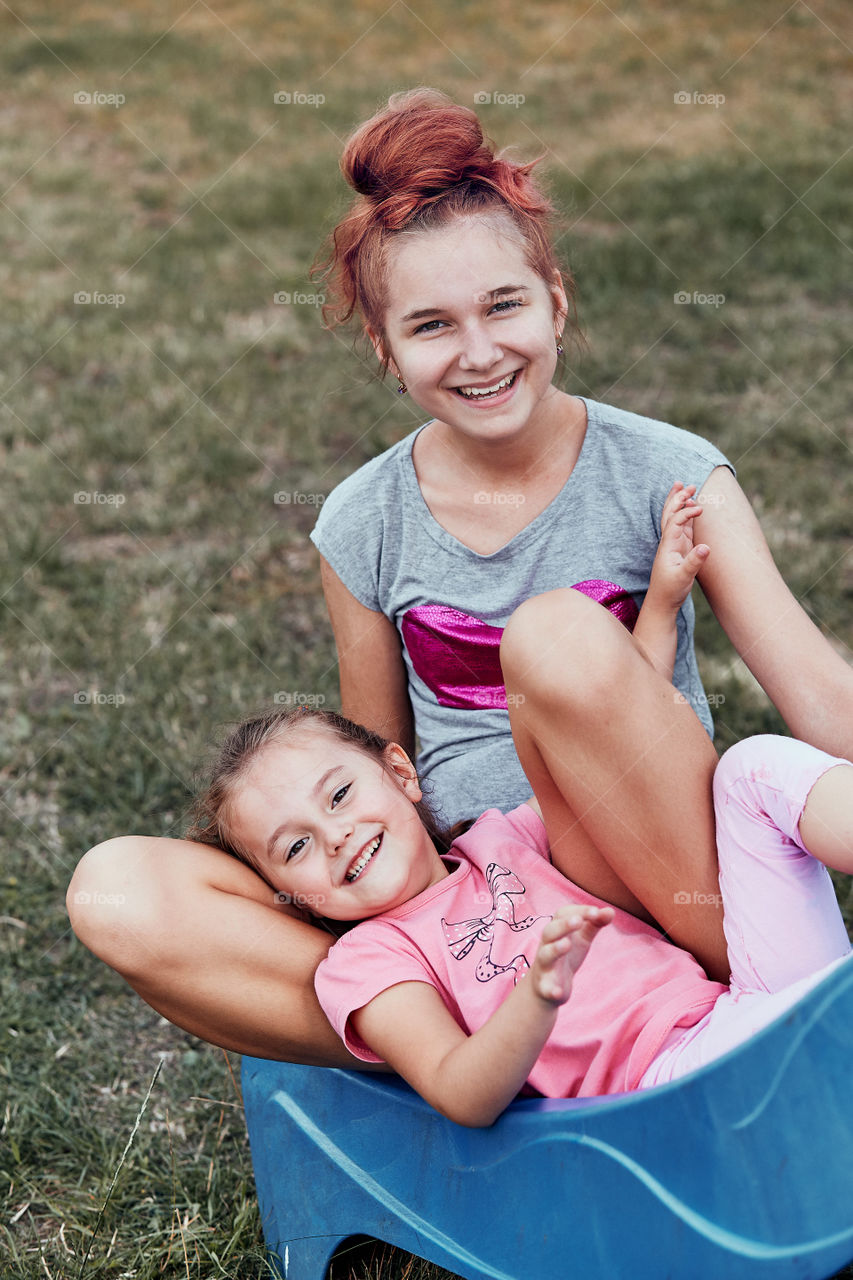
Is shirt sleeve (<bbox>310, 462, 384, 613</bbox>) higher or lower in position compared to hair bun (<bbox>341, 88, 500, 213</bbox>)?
lower

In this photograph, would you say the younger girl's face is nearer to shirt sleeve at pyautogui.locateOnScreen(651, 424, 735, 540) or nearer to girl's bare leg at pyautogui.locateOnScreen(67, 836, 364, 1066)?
girl's bare leg at pyautogui.locateOnScreen(67, 836, 364, 1066)

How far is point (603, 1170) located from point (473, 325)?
92cm

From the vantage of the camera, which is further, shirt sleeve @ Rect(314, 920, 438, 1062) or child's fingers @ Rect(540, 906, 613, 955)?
shirt sleeve @ Rect(314, 920, 438, 1062)

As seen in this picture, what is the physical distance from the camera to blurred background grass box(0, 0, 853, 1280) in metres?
1.85

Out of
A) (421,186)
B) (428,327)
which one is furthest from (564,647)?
(421,186)

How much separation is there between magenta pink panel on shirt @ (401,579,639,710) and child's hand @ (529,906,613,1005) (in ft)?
2.07

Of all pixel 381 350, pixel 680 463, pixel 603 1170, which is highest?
pixel 381 350

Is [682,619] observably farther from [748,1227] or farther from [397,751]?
[748,1227]

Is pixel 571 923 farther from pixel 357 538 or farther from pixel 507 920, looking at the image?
pixel 357 538

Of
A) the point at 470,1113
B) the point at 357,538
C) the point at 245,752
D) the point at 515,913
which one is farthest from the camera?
the point at 357,538

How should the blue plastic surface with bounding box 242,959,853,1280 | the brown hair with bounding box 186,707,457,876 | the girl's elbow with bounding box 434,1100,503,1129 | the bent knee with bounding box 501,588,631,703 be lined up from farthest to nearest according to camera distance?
the brown hair with bounding box 186,707,457,876
the bent knee with bounding box 501,588,631,703
the girl's elbow with bounding box 434,1100,503,1129
the blue plastic surface with bounding box 242,959,853,1280

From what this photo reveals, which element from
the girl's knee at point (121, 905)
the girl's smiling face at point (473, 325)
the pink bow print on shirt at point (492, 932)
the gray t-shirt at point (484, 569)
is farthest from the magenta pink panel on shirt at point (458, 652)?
the girl's knee at point (121, 905)

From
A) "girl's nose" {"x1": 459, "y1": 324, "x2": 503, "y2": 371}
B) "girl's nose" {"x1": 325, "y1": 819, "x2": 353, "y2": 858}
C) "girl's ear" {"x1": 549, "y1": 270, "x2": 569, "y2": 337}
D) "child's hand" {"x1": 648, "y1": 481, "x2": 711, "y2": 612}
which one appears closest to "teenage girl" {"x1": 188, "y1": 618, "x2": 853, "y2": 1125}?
"girl's nose" {"x1": 325, "y1": 819, "x2": 353, "y2": 858}

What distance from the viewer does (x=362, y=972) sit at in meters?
1.33
